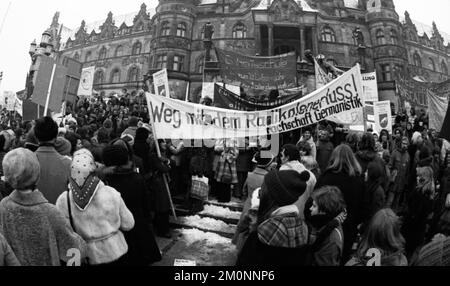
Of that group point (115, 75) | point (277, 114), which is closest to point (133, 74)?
point (115, 75)

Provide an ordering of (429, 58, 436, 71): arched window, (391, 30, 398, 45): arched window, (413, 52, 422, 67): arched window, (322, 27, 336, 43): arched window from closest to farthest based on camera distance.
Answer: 1. (322, 27, 336, 43): arched window
2. (391, 30, 398, 45): arched window
3. (413, 52, 422, 67): arched window
4. (429, 58, 436, 71): arched window

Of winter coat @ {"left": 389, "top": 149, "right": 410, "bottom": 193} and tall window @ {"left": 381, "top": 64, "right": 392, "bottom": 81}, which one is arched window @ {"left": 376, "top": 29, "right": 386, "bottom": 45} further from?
winter coat @ {"left": 389, "top": 149, "right": 410, "bottom": 193}

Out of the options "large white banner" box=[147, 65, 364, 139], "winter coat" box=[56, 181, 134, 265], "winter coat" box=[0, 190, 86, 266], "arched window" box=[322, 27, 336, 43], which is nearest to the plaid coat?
"large white banner" box=[147, 65, 364, 139]

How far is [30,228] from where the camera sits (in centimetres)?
216

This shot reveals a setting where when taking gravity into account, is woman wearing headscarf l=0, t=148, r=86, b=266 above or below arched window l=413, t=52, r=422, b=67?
below

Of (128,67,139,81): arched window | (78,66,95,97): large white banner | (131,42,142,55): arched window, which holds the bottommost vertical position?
(78,66,95,97): large white banner

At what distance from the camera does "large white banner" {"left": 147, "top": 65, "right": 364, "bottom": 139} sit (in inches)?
234

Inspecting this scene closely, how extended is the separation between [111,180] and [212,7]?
37.6 meters

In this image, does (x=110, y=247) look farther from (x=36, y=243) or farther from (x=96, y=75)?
(x=96, y=75)

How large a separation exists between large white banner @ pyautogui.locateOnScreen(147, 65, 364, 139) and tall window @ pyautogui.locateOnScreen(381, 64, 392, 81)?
33406 millimetres

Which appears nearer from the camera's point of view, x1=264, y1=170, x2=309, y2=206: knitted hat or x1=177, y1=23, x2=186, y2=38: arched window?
x1=264, y1=170, x2=309, y2=206: knitted hat

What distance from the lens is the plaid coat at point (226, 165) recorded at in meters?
7.03
